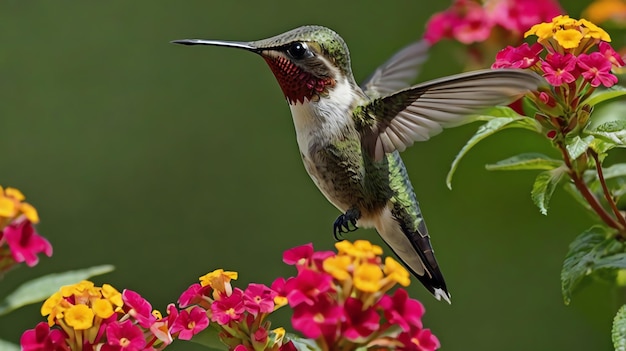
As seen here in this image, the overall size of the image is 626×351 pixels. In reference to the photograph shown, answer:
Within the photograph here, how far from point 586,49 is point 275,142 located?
118 inches

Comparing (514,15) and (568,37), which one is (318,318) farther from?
(514,15)

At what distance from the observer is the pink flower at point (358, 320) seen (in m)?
0.95

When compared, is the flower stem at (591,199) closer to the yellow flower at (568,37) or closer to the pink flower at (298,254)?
the yellow flower at (568,37)

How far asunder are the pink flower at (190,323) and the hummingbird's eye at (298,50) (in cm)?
48

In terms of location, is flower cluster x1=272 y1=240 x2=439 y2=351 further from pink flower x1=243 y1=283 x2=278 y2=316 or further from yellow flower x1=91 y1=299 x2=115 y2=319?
yellow flower x1=91 y1=299 x2=115 y2=319

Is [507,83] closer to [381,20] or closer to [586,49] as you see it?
[586,49]

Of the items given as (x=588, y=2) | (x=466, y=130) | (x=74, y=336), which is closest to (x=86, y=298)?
(x=74, y=336)

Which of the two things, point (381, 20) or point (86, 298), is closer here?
point (86, 298)

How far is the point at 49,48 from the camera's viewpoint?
429cm

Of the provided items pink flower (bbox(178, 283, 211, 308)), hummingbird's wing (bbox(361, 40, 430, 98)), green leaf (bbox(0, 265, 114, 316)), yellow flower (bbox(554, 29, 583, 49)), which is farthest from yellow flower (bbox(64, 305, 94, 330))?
hummingbird's wing (bbox(361, 40, 430, 98))

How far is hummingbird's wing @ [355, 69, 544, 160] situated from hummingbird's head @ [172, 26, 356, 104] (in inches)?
3.2

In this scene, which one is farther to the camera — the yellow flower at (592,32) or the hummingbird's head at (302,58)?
the hummingbird's head at (302,58)

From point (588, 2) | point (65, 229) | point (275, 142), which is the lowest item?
point (65, 229)

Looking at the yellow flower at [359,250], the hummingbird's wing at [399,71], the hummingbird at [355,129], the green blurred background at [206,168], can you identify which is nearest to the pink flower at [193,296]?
the yellow flower at [359,250]
